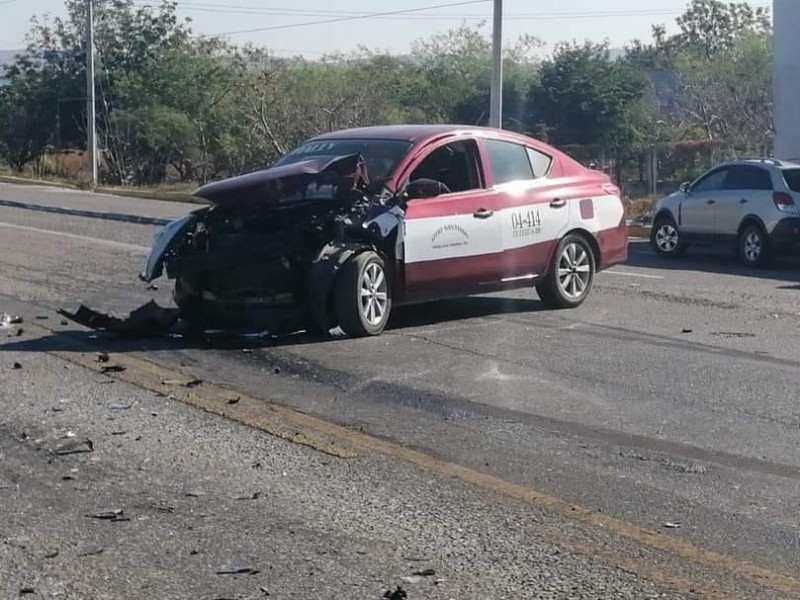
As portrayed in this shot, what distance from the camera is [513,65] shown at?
63219 millimetres

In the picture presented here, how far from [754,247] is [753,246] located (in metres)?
0.02

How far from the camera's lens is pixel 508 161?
42.2ft

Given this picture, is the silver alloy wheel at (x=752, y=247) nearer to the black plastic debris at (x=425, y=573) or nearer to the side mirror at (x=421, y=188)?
the side mirror at (x=421, y=188)

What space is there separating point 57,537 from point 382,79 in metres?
51.0

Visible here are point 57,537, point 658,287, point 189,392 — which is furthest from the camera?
point 658,287

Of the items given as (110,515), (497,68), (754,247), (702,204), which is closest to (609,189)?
(754,247)

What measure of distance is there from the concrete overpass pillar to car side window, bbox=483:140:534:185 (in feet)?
52.9

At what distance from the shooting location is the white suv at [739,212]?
1981cm

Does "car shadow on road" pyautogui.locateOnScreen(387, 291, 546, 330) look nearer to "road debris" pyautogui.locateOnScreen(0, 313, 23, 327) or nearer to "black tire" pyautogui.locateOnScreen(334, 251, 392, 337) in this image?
"black tire" pyautogui.locateOnScreen(334, 251, 392, 337)

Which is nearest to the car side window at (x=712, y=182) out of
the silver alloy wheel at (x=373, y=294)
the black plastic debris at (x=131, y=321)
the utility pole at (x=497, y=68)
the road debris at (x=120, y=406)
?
the utility pole at (x=497, y=68)

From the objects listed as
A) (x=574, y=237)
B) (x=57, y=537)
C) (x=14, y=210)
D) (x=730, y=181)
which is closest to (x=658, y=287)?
(x=574, y=237)

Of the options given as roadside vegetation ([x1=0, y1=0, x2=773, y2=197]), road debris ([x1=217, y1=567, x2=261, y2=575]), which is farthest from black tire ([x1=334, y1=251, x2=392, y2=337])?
roadside vegetation ([x1=0, y1=0, x2=773, y2=197])

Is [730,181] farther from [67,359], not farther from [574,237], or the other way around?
[67,359]

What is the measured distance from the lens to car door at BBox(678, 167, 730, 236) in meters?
20.9
